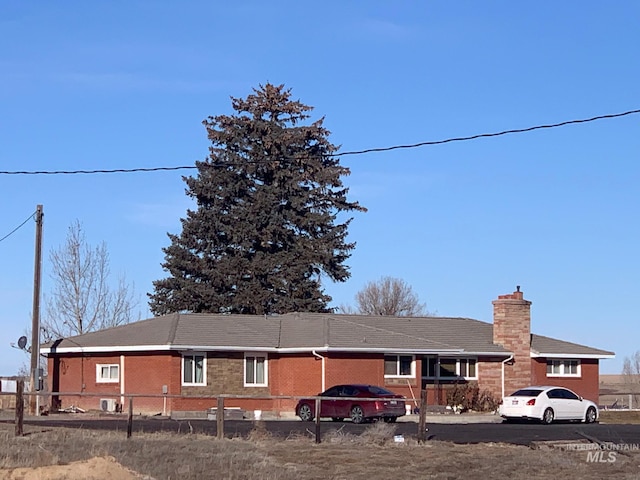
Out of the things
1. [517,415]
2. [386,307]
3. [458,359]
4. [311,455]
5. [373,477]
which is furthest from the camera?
[386,307]

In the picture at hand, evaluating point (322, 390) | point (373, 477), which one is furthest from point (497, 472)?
point (322, 390)

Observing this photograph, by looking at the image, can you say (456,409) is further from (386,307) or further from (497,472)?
(386,307)

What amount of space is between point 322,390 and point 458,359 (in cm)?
764

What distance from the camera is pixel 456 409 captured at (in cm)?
4528

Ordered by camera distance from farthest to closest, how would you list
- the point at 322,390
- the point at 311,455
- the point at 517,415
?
the point at 322,390, the point at 517,415, the point at 311,455

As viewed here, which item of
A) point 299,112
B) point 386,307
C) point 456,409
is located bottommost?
point 456,409

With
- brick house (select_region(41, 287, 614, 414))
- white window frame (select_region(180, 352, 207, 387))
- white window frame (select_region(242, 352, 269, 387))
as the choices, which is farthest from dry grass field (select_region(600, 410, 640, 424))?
white window frame (select_region(180, 352, 207, 387))

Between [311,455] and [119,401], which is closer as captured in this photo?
[311,455]

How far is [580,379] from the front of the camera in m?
50.2

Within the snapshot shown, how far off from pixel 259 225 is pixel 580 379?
73.4 ft

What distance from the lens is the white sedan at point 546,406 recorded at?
37625 mm

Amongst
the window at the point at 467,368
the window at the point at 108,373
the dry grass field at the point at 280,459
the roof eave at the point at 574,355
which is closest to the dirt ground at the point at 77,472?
the dry grass field at the point at 280,459

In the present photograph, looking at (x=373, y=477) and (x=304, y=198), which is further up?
(x=304, y=198)

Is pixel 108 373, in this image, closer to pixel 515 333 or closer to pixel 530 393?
pixel 530 393
